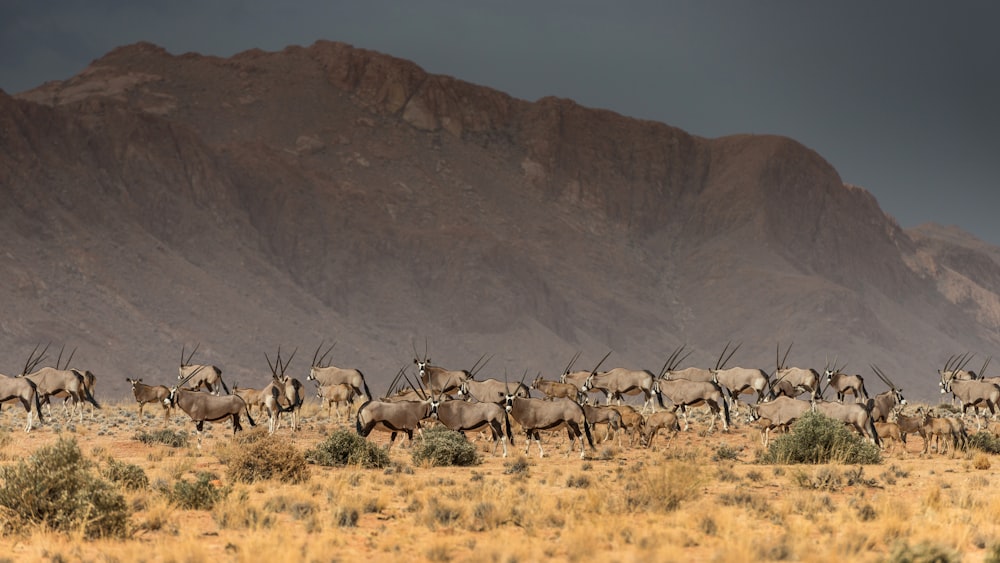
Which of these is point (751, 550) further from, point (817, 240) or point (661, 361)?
point (817, 240)

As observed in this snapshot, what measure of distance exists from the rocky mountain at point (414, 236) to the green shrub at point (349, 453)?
59434mm

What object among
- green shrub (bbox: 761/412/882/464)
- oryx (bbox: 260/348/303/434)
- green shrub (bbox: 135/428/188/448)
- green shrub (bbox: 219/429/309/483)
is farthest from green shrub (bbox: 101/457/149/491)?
green shrub (bbox: 761/412/882/464)

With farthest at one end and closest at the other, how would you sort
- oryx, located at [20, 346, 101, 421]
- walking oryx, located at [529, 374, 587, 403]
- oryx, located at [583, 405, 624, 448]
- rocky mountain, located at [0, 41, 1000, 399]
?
rocky mountain, located at [0, 41, 1000, 399]
oryx, located at [20, 346, 101, 421]
walking oryx, located at [529, 374, 587, 403]
oryx, located at [583, 405, 624, 448]

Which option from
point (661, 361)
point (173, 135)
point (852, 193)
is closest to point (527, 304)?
point (661, 361)

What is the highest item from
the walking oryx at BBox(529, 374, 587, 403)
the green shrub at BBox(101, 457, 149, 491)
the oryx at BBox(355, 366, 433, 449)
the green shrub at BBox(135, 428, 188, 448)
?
the walking oryx at BBox(529, 374, 587, 403)

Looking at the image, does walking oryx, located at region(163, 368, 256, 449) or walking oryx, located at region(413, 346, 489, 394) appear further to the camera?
walking oryx, located at region(413, 346, 489, 394)

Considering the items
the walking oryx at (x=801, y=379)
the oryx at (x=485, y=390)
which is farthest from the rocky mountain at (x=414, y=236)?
the walking oryx at (x=801, y=379)

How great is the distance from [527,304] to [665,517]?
99.2m

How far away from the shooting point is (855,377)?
38062 millimetres

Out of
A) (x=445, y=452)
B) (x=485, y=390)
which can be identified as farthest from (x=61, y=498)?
(x=485, y=390)

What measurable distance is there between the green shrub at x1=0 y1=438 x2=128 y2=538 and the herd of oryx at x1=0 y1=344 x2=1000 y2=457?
951 cm

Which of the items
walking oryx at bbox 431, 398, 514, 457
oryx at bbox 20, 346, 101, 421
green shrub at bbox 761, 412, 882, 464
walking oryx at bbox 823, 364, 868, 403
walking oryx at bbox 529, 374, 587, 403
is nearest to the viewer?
green shrub at bbox 761, 412, 882, 464

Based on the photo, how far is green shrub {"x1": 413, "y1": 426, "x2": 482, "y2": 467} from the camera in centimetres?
2339

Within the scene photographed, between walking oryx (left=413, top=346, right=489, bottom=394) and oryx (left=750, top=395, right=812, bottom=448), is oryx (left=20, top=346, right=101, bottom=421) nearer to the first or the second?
walking oryx (left=413, top=346, right=489, bottom=394)
